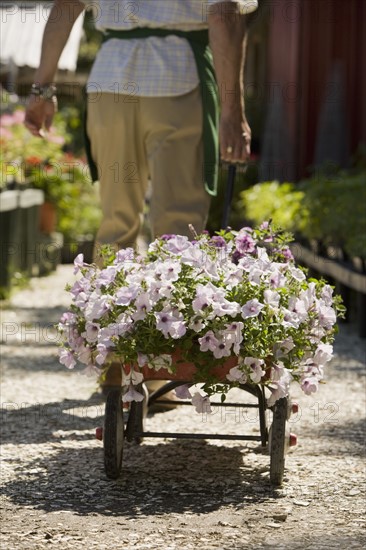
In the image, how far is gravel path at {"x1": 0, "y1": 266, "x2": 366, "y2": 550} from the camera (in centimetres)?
326

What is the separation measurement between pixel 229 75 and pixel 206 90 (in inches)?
12.2

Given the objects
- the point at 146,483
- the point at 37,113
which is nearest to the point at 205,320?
the point at 146,483

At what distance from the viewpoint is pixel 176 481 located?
385 centimetres

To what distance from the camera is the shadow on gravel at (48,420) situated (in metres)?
4.46

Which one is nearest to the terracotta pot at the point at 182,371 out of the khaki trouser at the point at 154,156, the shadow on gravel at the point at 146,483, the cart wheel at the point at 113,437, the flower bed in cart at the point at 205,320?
the flower bed in cart at the point at 205,320

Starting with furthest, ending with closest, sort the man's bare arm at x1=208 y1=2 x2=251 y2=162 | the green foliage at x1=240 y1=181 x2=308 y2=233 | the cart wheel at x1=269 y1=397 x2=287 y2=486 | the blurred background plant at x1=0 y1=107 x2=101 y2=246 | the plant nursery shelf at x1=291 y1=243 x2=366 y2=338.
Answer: the blurred background plant at x1=0 y1=107 x2=101 y2=246, the green foliage at x1=240 y1=181 x2=308 y2=233, the plant nursery shelf at x1=291 y1=243 x2=366 y2=338, the man's bare arm at x1=208 y1=2 x2=251 y2=162, the cart wheel at x1=269 y1=397 x2=287 y2=486

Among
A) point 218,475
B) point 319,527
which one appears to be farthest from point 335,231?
point 319,527

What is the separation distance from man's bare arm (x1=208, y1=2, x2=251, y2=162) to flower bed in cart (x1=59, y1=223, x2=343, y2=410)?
2.08ft

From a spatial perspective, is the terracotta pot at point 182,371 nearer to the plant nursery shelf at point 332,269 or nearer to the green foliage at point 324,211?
the plant nursery shelf at point 332,269

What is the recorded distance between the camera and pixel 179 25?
4746 mm

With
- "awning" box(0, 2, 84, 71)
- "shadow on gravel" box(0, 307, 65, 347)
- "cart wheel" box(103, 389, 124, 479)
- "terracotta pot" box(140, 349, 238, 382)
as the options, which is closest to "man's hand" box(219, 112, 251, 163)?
"terracotta pot" box(140, 349, 238, 382)

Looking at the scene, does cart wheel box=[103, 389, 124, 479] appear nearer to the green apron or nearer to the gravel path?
the gravel path

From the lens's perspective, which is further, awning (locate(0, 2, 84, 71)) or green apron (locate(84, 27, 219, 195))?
awning (locate(0, 2, 84, 71))

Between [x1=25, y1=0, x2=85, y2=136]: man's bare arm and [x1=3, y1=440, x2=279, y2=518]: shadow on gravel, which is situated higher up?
[x1=25, y1=0, x2=85, y2=136]: man's bare arm
